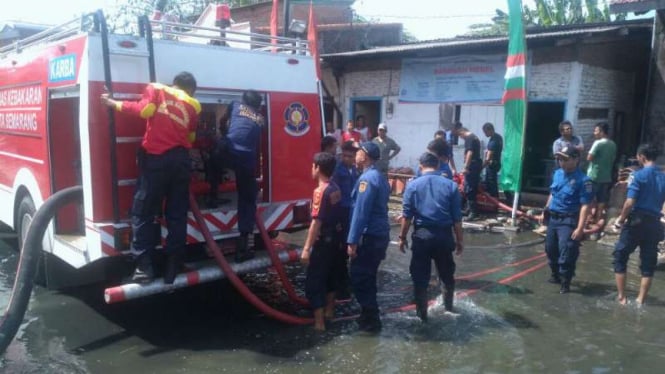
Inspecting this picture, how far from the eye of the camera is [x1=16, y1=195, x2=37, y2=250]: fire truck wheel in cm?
585

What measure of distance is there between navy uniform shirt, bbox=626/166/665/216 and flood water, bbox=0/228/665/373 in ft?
3.49

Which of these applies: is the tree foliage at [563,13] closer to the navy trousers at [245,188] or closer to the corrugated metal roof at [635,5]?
the corrugated metal roof at [635,5]

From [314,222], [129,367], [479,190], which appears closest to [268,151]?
[314,222]

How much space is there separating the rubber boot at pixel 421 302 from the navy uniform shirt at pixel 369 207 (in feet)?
2.17

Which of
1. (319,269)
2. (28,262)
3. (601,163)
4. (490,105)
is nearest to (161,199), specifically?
(28,262)

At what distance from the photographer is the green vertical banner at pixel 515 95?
9.09 meters

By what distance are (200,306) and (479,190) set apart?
631cm

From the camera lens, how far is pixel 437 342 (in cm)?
491

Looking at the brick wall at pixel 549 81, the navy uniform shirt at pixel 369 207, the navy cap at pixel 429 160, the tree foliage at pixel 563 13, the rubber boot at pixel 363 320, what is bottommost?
the rubber boot at pixel 363 320

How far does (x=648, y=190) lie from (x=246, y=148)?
4014 mm

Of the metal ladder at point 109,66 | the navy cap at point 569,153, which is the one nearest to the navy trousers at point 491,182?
the navy cap at point 569,153

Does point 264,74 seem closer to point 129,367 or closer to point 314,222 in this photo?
point 314,222

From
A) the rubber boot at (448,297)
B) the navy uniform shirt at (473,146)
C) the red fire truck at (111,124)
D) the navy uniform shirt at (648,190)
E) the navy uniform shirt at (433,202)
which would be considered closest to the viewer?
the red fire truck at (111,124)

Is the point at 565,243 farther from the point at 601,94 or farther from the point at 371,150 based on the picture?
the point at 601,94
